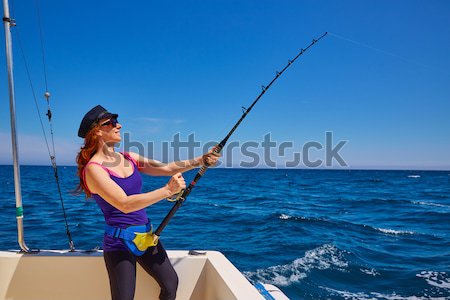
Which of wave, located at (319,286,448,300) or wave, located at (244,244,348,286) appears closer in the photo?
wave, located at (319,286,448,300)

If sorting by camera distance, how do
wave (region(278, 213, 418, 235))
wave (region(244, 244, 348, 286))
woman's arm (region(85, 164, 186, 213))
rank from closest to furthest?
woman's arm (region(85, 164, 186, 213)) < wave (region(244, 244, 348, 286)) < wave (region(278, 213, 418, 235))

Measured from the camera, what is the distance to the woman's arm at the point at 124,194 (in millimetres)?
1842

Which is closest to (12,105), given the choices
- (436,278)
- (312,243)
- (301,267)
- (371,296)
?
(371,296)

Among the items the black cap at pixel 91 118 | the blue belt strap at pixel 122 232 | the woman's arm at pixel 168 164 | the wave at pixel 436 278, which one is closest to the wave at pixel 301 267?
the wave at pixel 436 278

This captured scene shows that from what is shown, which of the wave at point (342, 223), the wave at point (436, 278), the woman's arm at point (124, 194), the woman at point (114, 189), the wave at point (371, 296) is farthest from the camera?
the wave at point (342, 223)

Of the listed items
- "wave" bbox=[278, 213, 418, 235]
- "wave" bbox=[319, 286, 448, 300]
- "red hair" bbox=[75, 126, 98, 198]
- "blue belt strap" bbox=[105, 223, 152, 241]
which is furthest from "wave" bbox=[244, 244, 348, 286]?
"red hair" bbox=[75, 126, 98, 198]

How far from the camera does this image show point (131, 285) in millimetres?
2127

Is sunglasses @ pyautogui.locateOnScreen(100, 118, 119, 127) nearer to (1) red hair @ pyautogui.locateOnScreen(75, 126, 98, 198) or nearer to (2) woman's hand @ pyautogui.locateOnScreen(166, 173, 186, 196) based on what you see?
(1) red hair @ pyautogui.locateOnScreen(75, 126, 98, 198)

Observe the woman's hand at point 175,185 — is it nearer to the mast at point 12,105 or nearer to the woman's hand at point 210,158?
the woman's hand at point 210,158

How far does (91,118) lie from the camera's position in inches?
85.9

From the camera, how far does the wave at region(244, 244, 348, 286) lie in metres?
6.69

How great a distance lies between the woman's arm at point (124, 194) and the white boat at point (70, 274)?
1119 millimetres

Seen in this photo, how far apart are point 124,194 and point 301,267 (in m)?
6.47

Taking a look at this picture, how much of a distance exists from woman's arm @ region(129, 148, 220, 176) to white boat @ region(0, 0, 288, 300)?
79 centimetres
